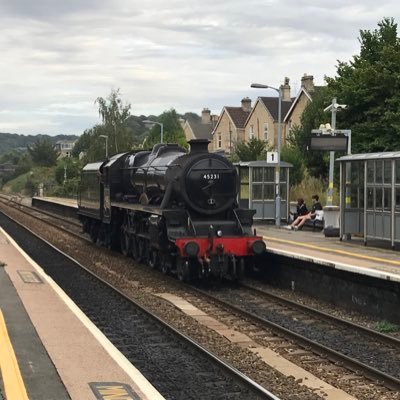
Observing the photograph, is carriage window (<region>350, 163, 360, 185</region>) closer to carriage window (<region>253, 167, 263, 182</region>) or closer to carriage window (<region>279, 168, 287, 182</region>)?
carriage window (<region>253, 167, 263, 182</region>)

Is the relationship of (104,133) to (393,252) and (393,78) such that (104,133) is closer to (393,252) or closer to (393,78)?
(393,78)

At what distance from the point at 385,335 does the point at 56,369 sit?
465cm

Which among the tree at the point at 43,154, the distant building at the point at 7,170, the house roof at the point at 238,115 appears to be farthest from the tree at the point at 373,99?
the distant building at the point at 7,170

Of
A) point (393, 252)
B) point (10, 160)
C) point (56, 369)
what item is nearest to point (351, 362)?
point (56, 369)

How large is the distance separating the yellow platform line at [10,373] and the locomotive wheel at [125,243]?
11.2 m

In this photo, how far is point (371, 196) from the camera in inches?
654

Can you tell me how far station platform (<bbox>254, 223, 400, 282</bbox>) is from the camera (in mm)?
12211

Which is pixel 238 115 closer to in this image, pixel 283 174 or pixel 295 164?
pixel 295 164

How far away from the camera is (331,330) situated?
10352 mm

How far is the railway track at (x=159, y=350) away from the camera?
23.1ft

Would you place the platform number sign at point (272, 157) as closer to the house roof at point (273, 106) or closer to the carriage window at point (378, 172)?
the carriage window at point (378, 172)

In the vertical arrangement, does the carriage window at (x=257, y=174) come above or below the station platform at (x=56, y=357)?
above

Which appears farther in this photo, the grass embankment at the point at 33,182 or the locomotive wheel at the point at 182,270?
the grass embankment at the point at 33,182

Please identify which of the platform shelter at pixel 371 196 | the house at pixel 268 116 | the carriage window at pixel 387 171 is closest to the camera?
the platform shelter at pixel 371 196
